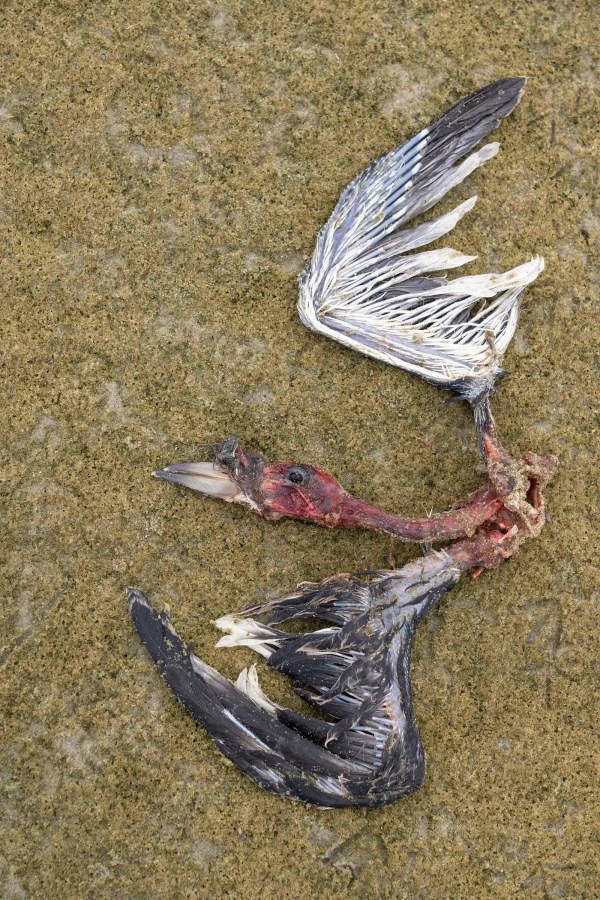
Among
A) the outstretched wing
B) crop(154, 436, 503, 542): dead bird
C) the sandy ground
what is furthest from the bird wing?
the outstretched wing

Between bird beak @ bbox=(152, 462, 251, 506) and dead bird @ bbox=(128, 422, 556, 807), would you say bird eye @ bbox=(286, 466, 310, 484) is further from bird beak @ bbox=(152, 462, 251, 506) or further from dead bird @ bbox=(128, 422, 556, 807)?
dead bird @ bbox=(128, 422, 556, 807)

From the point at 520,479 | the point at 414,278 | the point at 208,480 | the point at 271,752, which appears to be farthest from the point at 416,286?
the point at 271,752

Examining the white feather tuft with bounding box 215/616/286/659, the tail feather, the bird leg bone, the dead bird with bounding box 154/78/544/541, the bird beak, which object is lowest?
the tail feather

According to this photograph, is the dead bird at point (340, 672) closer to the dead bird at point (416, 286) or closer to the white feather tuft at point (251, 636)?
the white feather tuft at point (251, 636)

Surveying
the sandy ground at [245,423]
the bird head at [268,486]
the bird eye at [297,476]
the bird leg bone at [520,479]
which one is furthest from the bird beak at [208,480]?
the bird leg bone at [520,479]

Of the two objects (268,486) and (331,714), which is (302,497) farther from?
(331,714)

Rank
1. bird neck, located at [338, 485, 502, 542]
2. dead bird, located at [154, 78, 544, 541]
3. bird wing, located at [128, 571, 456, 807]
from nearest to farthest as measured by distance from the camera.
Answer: bird wing, located at [128, 571, 456, 807], bird neck, located at [338, 485, 502, 542], dead bird, located at [154, 78, 544, 541]

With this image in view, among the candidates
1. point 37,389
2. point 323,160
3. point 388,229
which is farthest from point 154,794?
point 323,160
